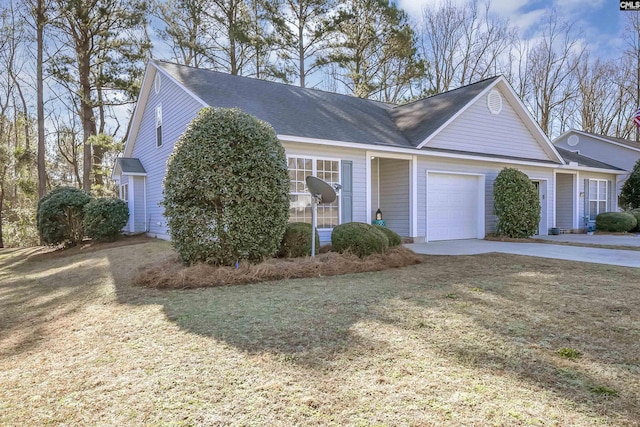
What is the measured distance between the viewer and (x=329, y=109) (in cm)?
1193

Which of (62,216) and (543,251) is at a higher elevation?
(62,216)

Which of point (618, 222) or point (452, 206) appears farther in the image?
point (618, 222)

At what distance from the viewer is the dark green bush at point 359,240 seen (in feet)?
24.3

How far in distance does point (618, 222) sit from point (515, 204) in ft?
20.6

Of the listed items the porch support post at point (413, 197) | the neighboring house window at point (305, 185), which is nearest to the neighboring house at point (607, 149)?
the porch support post at point (413, 197)

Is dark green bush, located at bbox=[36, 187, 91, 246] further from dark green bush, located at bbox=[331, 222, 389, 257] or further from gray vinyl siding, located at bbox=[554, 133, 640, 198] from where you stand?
gray vinyl siding, located at bbox=[554, 133, 640, 198]

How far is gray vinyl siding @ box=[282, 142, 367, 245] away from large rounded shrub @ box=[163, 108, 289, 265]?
3.04 m

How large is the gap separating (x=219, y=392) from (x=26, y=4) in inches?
825

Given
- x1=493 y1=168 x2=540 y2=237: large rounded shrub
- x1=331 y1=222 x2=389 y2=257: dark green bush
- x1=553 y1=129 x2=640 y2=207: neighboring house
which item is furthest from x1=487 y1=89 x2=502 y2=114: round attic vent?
x1=553 y1=129 x2=640 y2=207: neighboring house

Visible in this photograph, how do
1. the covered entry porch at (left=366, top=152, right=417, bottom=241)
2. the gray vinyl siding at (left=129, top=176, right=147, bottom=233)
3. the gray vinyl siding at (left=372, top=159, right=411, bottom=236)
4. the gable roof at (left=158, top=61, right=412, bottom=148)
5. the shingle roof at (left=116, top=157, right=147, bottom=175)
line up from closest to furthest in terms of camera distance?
the gable roof at (left=158, top=61, right=412, bottom=148) < the covered entry porch at (left=366, top=152, right=417, bottom=241) < the gray vinyl siding at (left=372, top=159, right=411, bottom=236) < the shingle roof at (left=116, top=157, right=147, bottom=175) < the gray vinyl siding at (left=129, top=176, right=147, bottom=233)

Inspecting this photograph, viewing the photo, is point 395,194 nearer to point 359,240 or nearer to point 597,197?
point 359,240

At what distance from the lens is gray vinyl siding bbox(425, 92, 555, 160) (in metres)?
11.5

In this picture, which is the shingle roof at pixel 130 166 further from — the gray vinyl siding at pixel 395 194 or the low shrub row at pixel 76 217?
the gray vinyl siding at pixel 395 194

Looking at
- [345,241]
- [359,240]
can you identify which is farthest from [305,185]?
[359,240]
